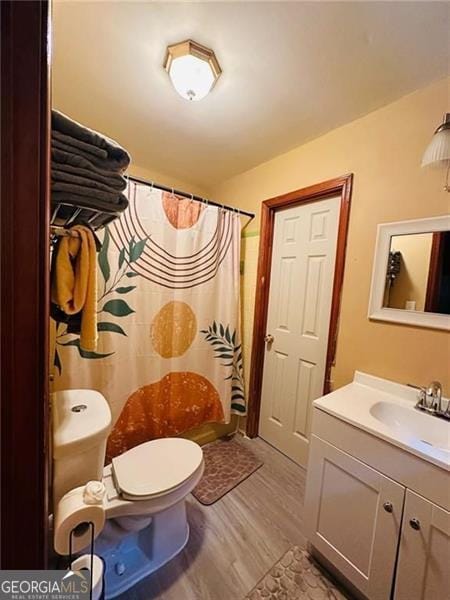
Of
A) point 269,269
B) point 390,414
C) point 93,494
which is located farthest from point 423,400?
point 93,494

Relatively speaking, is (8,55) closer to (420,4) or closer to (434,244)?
(420,4)

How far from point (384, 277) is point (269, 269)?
85cm

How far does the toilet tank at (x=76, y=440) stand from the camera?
2.65 ft

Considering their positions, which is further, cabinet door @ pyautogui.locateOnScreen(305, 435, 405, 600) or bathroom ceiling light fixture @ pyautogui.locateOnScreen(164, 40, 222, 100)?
bathroom ceiling light fixture @ pyautogui.locateOnScreen(164, 40, 222, 100)

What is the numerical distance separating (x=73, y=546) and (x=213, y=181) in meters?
2.45

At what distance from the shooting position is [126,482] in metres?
1.05

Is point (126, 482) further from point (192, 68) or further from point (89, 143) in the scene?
point (192, 68)

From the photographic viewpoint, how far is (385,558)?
914 mm

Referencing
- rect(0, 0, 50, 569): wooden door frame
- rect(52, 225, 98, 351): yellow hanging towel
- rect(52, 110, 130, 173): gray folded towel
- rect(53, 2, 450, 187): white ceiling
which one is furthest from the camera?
rect(53, 2, 450, 187): white ceiling

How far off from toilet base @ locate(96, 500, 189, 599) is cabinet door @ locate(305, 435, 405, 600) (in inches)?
24.5

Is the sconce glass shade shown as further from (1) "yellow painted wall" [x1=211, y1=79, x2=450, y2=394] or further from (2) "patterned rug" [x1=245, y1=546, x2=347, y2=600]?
(2) "patterned rug" [x1=245, y1=546, x2=347, y2=600]

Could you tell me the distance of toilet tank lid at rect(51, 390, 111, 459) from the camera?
0.80 m

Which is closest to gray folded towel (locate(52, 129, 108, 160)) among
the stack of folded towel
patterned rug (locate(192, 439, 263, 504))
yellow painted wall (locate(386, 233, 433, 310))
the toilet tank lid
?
the stack of folded towel

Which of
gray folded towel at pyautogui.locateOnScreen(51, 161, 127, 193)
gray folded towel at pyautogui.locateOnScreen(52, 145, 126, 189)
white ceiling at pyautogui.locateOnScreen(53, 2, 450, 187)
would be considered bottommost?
gray folded towel at pyautogui.locateOnScreen(51, 161, 127, 193)
